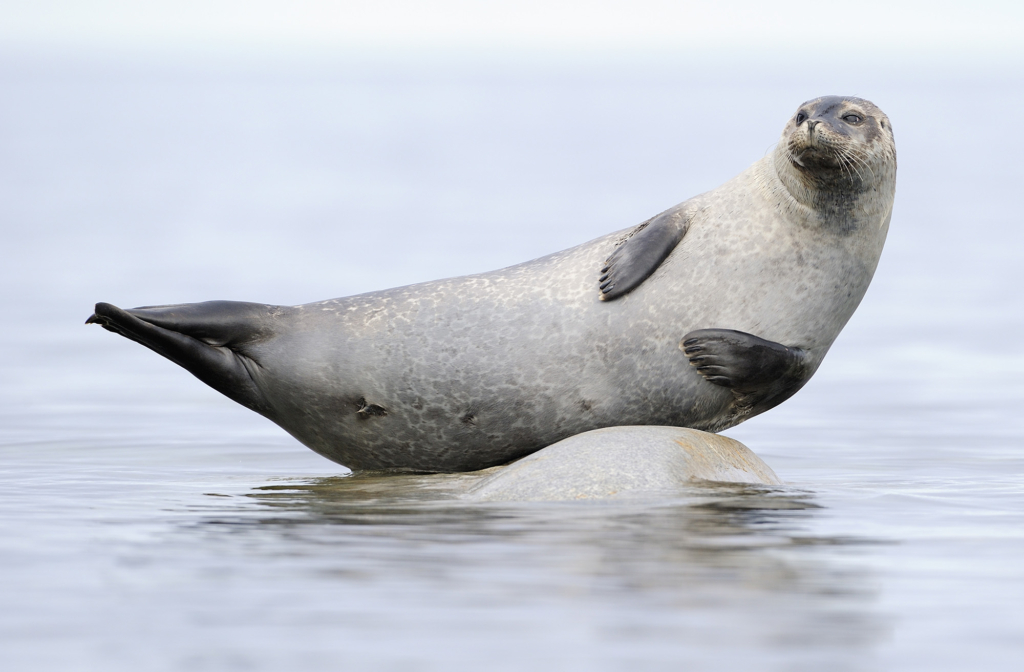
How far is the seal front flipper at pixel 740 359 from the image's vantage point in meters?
8.07

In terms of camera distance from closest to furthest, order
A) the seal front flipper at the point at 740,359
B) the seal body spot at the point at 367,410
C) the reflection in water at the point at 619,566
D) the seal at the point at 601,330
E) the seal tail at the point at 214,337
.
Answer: the reflection in water at the point at 619,566 → the seal front flipper at the point at 740,359 → the seal at the point at 601,330 → the seal tail at the point at 214,337 → the seal body spot at the point at 367,410

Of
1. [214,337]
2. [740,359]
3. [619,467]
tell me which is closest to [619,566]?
[619,467]

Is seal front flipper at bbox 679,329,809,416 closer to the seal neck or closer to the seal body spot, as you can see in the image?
the seal neck

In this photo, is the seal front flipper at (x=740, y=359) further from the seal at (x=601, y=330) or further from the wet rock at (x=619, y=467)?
the wet rock at (x=619, y=467)

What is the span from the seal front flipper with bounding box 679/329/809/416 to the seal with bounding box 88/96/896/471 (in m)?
0.01

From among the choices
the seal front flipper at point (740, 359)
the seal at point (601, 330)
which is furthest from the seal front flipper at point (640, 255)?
the seal front flipper at point (740, 359)

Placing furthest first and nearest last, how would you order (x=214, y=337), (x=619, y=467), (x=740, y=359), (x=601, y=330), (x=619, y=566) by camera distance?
(x=214, y=337)
(x=601, y=330)
(x=740, y=359)
(x=619, y=467)
(x=619, y=566)

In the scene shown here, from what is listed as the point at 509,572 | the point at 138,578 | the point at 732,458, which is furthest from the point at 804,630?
the point at 732,458

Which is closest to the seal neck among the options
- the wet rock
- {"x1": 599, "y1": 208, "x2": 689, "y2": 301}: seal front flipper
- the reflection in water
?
{"x1": 599, "y1": 208, "x2": 689, "y2": 301}: seal front flipper

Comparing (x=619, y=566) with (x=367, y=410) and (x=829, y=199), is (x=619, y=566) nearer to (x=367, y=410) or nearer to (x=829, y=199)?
(x=367, y=410)

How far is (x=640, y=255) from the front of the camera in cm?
838

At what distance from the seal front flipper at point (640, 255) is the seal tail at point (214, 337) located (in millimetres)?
1921

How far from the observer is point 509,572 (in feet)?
17.7

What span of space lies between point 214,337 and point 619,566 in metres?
3.85
